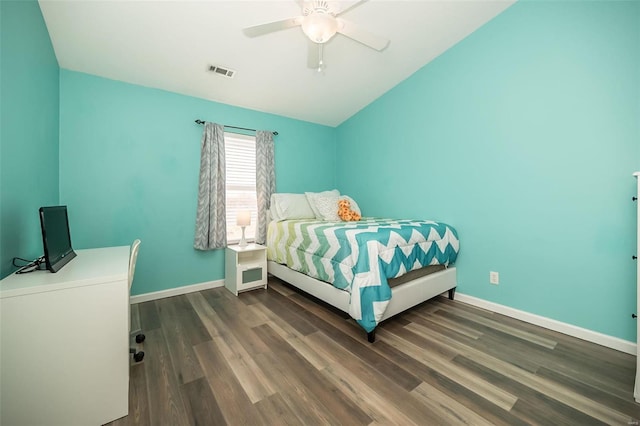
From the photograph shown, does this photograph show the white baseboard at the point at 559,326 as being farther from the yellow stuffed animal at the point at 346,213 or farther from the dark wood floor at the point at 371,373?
the yellow stuffed animal at the point at 346,213

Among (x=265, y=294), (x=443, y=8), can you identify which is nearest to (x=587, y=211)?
(x=443, y=8)

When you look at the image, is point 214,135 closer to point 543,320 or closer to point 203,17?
point 203,17

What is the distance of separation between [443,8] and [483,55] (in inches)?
25.0

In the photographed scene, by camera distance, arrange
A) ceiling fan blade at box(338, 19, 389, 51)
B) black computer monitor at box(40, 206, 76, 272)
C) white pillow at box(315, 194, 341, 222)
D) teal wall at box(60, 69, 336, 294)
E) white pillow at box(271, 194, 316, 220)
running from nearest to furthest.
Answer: black computer monitor at box(40, 206, 76, 272), ceiling fan blade at box(338, 19, 389, 51), teal wall at box(60, 69, 336, 294), white pillow at box(315, 194, 341, 222), white pillow at box(271, 194, 316, 220)

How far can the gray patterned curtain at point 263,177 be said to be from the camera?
133 inches

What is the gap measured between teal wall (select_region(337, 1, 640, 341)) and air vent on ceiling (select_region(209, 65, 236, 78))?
7.11 ft

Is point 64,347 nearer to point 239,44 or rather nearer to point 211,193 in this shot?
point 211,193

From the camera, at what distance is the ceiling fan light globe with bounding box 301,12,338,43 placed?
159 centimetres

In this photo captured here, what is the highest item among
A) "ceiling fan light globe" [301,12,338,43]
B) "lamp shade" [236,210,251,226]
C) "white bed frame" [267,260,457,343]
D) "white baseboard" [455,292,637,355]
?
"ceiling fan light globe" [301,12,338,43]

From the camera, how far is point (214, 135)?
9.88ft

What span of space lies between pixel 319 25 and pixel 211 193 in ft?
6.96

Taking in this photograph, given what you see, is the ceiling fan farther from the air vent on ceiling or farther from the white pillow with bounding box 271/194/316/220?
the white pillow with bounding box 271/194/316/220

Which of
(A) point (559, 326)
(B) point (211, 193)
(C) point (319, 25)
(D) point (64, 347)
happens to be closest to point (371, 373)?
(D) point (64, 347)

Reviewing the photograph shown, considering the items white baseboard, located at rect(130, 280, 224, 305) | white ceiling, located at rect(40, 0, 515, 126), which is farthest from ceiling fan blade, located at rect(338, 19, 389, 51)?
white baseboard, located at rect(130, 280, 224, 305)
